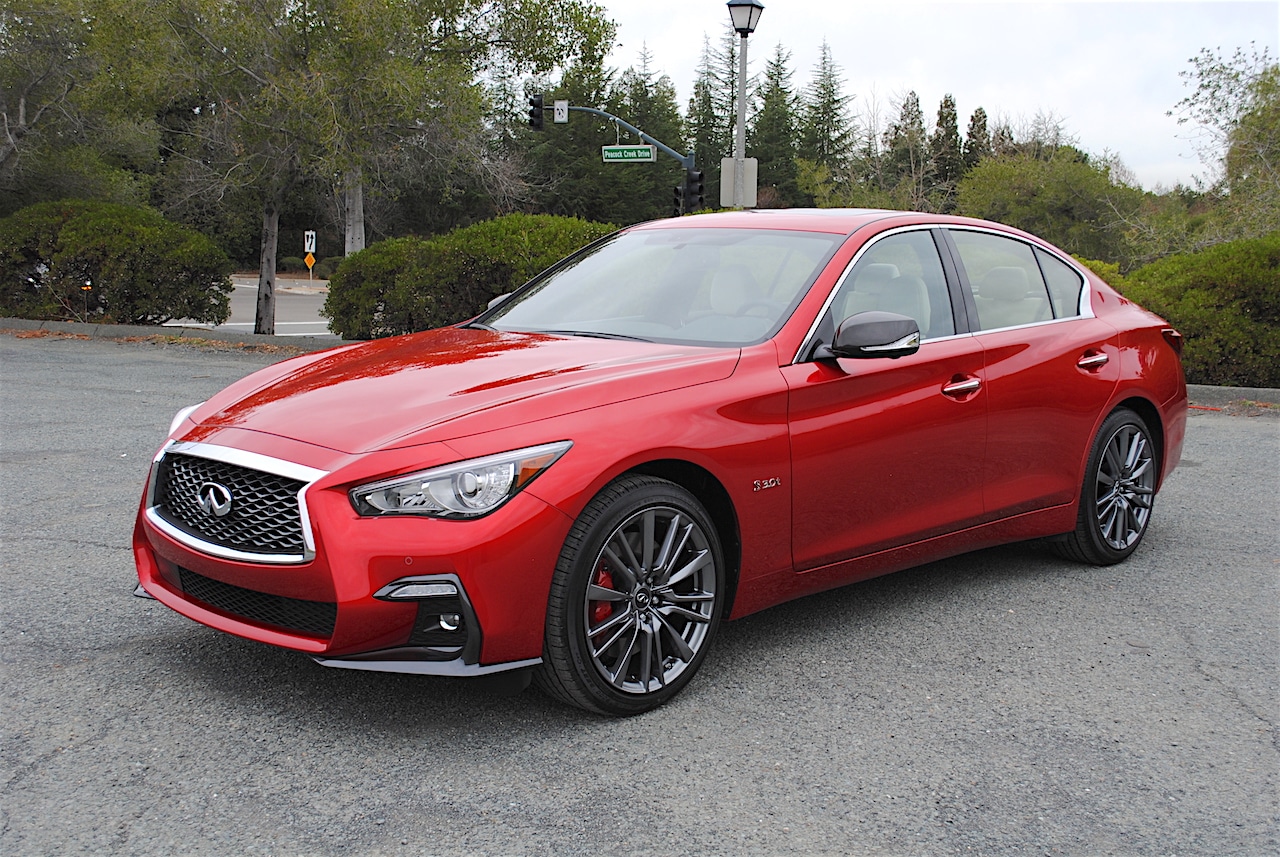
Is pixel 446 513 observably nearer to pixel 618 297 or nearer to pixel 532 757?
pixel 532 757

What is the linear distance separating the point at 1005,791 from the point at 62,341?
16445 mm

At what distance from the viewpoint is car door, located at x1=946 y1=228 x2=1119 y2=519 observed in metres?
4.98

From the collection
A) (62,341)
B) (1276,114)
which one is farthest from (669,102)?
(62,341)

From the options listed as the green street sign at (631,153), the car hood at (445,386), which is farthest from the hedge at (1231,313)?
the green street sign at (631,153)

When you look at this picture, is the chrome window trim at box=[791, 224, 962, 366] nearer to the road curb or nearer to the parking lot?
the parking lot

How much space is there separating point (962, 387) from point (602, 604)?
6.33ft

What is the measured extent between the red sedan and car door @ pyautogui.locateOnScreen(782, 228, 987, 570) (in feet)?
0.04

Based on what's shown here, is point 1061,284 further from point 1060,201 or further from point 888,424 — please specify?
point 1060,201

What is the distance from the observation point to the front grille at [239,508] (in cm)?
340

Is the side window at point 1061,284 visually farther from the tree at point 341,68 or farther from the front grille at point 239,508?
the tree at point 341,68

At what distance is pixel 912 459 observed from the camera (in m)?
4.54

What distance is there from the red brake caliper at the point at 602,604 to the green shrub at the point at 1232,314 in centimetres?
1046

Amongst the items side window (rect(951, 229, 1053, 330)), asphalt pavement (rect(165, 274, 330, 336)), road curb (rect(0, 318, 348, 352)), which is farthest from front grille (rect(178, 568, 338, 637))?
asphalt pavement (rect(165, 274, 330, 336))

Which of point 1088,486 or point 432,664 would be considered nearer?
point 432,664
